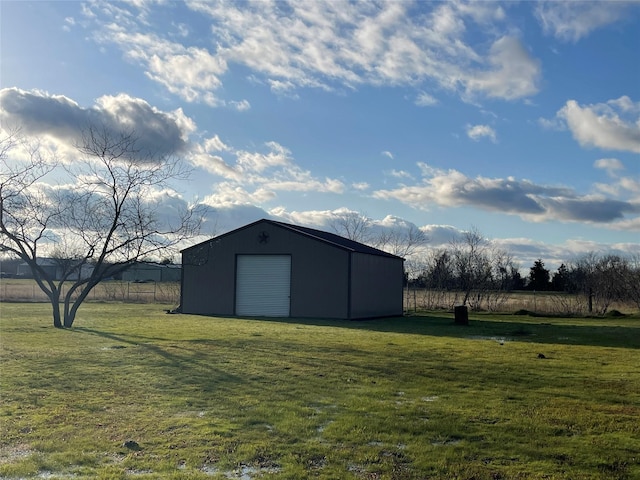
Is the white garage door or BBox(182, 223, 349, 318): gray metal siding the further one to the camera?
the white garage door

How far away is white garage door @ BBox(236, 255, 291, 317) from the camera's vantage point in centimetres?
2520

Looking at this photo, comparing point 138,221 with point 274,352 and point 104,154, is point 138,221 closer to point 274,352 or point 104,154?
point 104,154

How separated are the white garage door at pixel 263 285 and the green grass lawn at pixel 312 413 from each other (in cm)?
1257

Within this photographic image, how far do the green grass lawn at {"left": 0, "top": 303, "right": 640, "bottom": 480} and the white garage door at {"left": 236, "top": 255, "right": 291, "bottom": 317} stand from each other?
12569 millimetres

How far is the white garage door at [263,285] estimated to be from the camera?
25.2m

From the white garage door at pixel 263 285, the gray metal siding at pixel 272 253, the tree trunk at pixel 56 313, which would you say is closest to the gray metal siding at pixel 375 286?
the gray metal siding at pixel 272 253

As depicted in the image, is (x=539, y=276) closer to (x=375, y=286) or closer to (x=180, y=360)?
(x=375, y=286)

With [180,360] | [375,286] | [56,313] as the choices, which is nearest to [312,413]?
[180,360]

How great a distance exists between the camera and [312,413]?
637cm

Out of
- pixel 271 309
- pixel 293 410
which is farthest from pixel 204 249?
pixel 293 410

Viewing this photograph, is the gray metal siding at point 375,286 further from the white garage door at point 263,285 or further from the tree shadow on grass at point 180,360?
the tree shadow on grass at point 180,360

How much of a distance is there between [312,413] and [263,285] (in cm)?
1938

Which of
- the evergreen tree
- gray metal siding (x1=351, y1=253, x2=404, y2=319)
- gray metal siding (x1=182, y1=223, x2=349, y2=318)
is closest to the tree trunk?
gray metal siding (x1=182, y1=223, x2=349, y2=318)

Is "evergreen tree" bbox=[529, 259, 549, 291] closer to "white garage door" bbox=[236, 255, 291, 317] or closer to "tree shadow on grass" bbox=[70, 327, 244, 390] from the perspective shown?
"white garage door" bbox=[236, 255, 291, 317]
